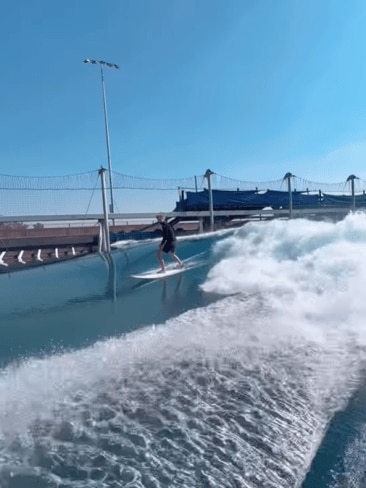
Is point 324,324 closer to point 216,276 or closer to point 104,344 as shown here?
point 104,344

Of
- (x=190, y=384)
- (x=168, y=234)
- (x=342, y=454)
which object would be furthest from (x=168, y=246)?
(x=342, y=454)

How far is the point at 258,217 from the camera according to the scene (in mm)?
14766

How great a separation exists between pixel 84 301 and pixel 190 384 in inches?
132

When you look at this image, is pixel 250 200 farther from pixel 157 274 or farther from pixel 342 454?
pixel 342 454

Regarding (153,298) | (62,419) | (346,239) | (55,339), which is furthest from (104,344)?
(346,239)

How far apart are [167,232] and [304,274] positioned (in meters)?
3.06

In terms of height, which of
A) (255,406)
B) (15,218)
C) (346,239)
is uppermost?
(15,218)

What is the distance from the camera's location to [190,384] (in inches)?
136

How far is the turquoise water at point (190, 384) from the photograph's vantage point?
97.1 inches

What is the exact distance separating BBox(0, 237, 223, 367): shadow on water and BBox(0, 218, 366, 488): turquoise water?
1.4 inches

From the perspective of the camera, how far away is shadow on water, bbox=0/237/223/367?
4.62 meters

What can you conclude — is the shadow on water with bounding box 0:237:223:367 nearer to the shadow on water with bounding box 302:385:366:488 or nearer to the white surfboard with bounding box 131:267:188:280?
the white surfboard with bounding box 131:267:188:280

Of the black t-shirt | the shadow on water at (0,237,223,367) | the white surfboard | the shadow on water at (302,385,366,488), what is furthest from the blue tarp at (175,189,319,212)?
the shadow on water at (302,385,366,488)

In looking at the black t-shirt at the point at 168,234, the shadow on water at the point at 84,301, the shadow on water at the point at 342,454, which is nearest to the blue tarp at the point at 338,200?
the shadow on water at the point at 84,301
